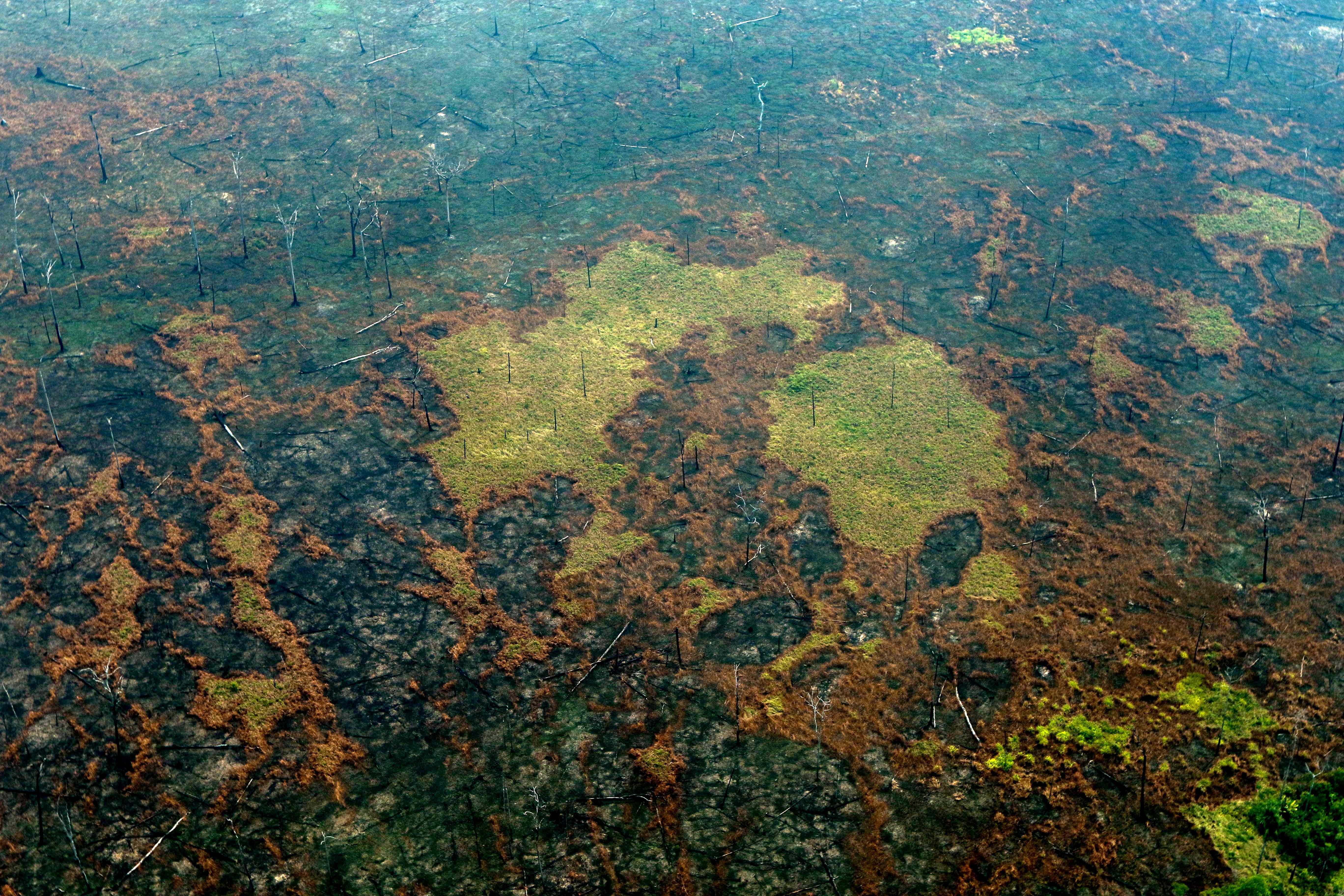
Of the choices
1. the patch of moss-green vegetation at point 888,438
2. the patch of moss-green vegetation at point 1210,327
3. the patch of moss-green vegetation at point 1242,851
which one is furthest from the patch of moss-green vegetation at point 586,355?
the patch of moss-green vegetation at point 1242,851

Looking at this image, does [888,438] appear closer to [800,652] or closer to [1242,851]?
[800,652]

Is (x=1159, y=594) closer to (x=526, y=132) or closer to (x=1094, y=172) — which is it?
(x=1094, y=172)

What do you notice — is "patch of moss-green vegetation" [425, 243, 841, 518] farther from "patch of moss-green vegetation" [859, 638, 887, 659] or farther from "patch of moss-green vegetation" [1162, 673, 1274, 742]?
"patch of moss-green vegetation" [1162, 673, 1274, 742]

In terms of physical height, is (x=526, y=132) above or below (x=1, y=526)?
above

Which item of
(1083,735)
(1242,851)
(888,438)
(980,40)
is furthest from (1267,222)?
(1242,851)

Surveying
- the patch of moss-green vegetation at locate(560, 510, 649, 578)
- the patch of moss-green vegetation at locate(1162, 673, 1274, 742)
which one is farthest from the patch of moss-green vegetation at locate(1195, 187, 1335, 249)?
the patch of moss-green vegetation at locate(560, 510, 649, 578)

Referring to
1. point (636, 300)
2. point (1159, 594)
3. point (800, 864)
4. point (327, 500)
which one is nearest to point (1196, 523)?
point (1159, 594)

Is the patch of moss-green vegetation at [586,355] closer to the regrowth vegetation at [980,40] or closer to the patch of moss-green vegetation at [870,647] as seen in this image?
the patch of moss-green vegetation at [870,647]
